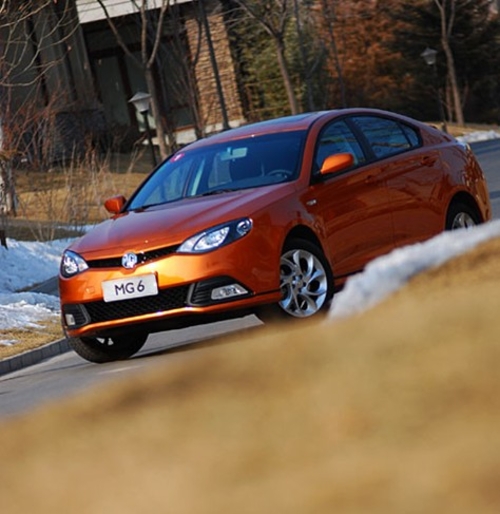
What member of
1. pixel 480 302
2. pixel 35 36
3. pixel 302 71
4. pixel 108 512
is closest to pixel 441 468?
pixel 108 512

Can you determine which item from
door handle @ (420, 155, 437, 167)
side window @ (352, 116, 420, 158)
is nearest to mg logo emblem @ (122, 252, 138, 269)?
side window @ (352, 116, 420, 158)

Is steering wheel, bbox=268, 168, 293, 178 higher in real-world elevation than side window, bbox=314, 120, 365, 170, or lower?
lower

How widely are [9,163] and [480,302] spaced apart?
2331cm

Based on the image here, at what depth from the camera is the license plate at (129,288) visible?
10.7m

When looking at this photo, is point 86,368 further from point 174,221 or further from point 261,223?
point 261,223

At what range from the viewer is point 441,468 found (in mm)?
2232

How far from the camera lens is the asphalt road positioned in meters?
10.7

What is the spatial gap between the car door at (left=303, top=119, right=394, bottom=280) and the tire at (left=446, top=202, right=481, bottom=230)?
0.79 meters

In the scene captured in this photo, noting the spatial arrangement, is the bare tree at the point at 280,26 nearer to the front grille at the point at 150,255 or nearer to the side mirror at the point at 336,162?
the side mirror at the point at 336,162

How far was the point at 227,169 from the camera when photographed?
11805 mm

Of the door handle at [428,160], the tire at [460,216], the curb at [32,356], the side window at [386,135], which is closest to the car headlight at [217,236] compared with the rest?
the side window at [386,135]

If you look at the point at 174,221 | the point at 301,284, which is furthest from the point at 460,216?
the point at 174,221

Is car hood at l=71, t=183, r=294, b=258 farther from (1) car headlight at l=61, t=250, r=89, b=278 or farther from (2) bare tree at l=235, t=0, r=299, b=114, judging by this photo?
(2) bare tree at l=235, t=0, r=299, b=114

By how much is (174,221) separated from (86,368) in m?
1.78
